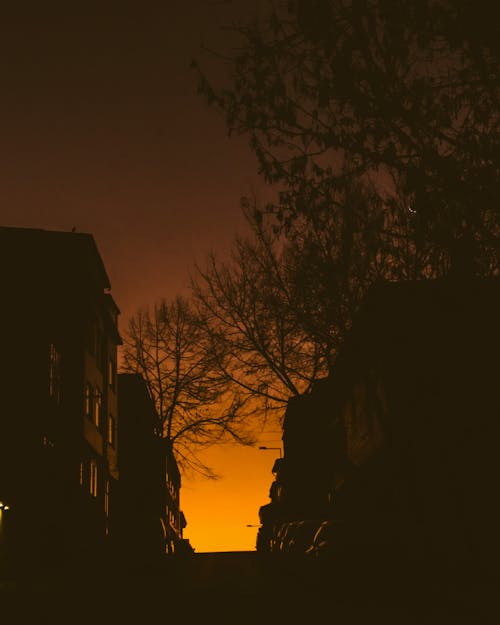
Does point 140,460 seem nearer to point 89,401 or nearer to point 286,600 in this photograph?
point 89,401

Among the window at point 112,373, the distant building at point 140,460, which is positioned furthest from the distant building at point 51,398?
the distant building at point 140,460

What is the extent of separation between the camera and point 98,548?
3014 cm

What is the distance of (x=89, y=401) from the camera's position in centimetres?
4022

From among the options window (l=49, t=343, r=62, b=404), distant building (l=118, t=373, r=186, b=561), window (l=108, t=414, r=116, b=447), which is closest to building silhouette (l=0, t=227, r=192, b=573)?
window (l=49, t=343, r=62, b=404)

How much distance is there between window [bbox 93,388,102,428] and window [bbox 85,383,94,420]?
0.54 metres

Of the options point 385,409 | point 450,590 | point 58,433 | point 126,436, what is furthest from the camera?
point 126,436

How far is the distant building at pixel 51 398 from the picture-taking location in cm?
3164

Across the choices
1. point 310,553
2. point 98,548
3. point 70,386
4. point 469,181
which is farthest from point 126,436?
point 469,181

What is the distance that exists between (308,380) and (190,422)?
46.5 feet

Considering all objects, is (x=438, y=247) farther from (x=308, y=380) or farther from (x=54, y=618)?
(x=308, y=380)

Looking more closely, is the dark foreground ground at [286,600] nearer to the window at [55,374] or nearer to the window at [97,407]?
the window at [55,374]

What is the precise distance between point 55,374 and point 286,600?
23.5m

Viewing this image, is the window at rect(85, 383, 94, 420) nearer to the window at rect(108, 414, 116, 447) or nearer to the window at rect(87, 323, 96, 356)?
the window at rect(87, 323, 96, 356)

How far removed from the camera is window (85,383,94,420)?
127ft
